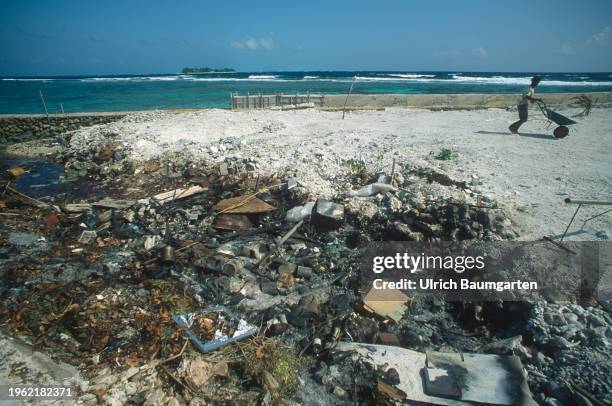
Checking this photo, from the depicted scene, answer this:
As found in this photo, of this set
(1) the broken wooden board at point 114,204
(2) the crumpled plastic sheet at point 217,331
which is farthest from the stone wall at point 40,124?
(2) the crumpled plastic sheet at point 217,331

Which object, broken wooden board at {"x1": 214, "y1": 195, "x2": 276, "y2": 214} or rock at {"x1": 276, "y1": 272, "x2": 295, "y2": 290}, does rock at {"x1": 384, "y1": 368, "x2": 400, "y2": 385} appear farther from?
broken wooden board at {"x1": 214, "y1": 195, "x2": 276, "y2": 214}

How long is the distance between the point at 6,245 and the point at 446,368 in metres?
6.68

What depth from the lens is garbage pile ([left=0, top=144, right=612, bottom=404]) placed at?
2736mm

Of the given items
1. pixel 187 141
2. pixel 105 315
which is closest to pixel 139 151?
pixel 187 141

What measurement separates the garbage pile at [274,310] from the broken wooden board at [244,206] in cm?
3

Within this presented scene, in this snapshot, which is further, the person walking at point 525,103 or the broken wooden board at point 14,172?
the person walking at point 525,103

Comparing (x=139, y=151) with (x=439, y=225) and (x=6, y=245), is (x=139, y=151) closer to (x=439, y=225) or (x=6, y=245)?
(x=6, y=245)

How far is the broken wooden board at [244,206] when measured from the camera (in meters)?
5.80

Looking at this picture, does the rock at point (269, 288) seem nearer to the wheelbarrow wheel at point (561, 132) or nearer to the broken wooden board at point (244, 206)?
the broken wooden board at point (244, 206)

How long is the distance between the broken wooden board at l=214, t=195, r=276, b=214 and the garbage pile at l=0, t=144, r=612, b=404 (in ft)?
0.10

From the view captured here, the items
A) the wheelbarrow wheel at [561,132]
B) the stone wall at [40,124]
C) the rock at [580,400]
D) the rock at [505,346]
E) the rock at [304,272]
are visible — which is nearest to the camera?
the rock at [580,400]

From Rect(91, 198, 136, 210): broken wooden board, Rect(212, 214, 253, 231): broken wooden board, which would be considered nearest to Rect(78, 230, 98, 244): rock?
Rect(91, 198, 136, 210): broken wooden board

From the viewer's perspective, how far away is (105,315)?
351 cm

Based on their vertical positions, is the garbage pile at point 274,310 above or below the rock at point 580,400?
below
